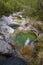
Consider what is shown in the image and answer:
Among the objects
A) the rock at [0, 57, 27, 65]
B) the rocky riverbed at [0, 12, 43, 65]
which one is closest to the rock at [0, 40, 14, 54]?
the rocky riverbed at [0, 12, 43, 65]

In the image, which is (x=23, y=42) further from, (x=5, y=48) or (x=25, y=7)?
(x=25, y=7)

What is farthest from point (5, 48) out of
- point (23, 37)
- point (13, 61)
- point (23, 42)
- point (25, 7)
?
point (25, 7)

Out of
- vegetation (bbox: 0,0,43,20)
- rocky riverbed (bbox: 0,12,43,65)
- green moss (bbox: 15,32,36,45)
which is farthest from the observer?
vegetation (bbox: 0,0,43,20)

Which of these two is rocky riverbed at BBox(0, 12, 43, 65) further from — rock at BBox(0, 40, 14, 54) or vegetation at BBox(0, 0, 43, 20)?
vegetation at BBox(0, 0, 43, 20)

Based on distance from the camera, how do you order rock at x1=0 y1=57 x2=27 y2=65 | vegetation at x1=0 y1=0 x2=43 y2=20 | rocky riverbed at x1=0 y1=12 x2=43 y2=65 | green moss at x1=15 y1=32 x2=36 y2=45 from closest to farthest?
rock at x1=0 y1=57 x2=27 y2=65 < rocky riverbed at x1=0 y1=12 x2=43 y2=65 < green moss at x1=15 y1=32 x2=36 y2=45 < vegetation at x1=0 y1=0 x2=43 y2=20

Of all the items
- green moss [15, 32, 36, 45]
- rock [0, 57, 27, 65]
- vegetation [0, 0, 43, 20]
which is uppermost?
vegetation [0, 0, 43, 20]

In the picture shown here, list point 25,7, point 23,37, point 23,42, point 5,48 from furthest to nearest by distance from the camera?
point 25,7 → point 23,37 → point 23,42 → point 5,48

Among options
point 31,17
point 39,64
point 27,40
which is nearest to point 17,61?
point 39,64

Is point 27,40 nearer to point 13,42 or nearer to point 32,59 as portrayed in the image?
point 13,42

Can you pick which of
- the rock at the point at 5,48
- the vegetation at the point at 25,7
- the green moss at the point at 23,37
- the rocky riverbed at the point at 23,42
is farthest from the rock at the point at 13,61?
the vegetation at the point at 25,7

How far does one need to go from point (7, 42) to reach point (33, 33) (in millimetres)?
1121

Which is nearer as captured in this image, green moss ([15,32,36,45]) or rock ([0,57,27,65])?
rock ([0,57,27,65])

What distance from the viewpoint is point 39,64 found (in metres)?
5.33

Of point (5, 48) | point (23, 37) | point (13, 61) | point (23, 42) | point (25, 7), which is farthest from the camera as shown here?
point (25, 7)
